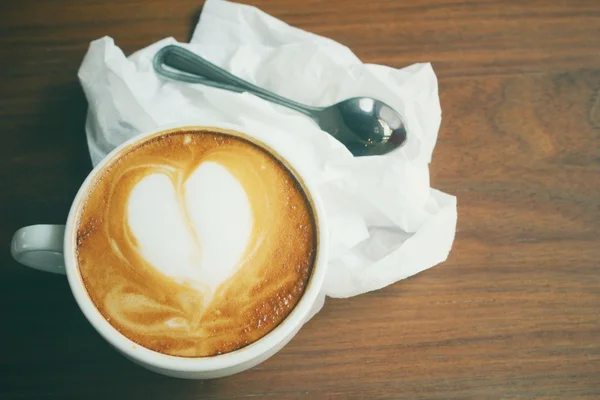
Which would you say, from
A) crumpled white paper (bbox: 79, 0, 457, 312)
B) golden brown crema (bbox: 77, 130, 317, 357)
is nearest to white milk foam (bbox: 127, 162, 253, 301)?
golden brown crema (bbox: 77, 130, 317, 357)

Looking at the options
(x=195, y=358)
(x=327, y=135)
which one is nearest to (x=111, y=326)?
(x=195, y=358)

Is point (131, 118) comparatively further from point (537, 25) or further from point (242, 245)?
point (537, 25)

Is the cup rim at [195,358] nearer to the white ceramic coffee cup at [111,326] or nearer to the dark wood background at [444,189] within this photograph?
the white ceramic coffee cup at [111,326]

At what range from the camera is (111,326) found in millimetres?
462

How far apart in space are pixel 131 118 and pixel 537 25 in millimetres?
472

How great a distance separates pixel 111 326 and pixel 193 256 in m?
0.08

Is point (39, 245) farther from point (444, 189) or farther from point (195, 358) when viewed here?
point (444, 189)

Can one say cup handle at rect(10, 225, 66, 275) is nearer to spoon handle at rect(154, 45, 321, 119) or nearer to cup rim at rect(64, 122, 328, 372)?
cup rim at rect(64, 122, 328, 372)

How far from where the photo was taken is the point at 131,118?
0.60 m

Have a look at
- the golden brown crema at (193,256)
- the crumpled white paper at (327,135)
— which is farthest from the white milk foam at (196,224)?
the crumpled white paper at (327,135)

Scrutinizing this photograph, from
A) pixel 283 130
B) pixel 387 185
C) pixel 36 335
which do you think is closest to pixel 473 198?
pixel 387 185

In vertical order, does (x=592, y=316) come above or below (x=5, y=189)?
below

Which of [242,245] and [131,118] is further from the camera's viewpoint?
[131,118]

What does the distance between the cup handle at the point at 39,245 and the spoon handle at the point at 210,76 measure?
0.21 m
